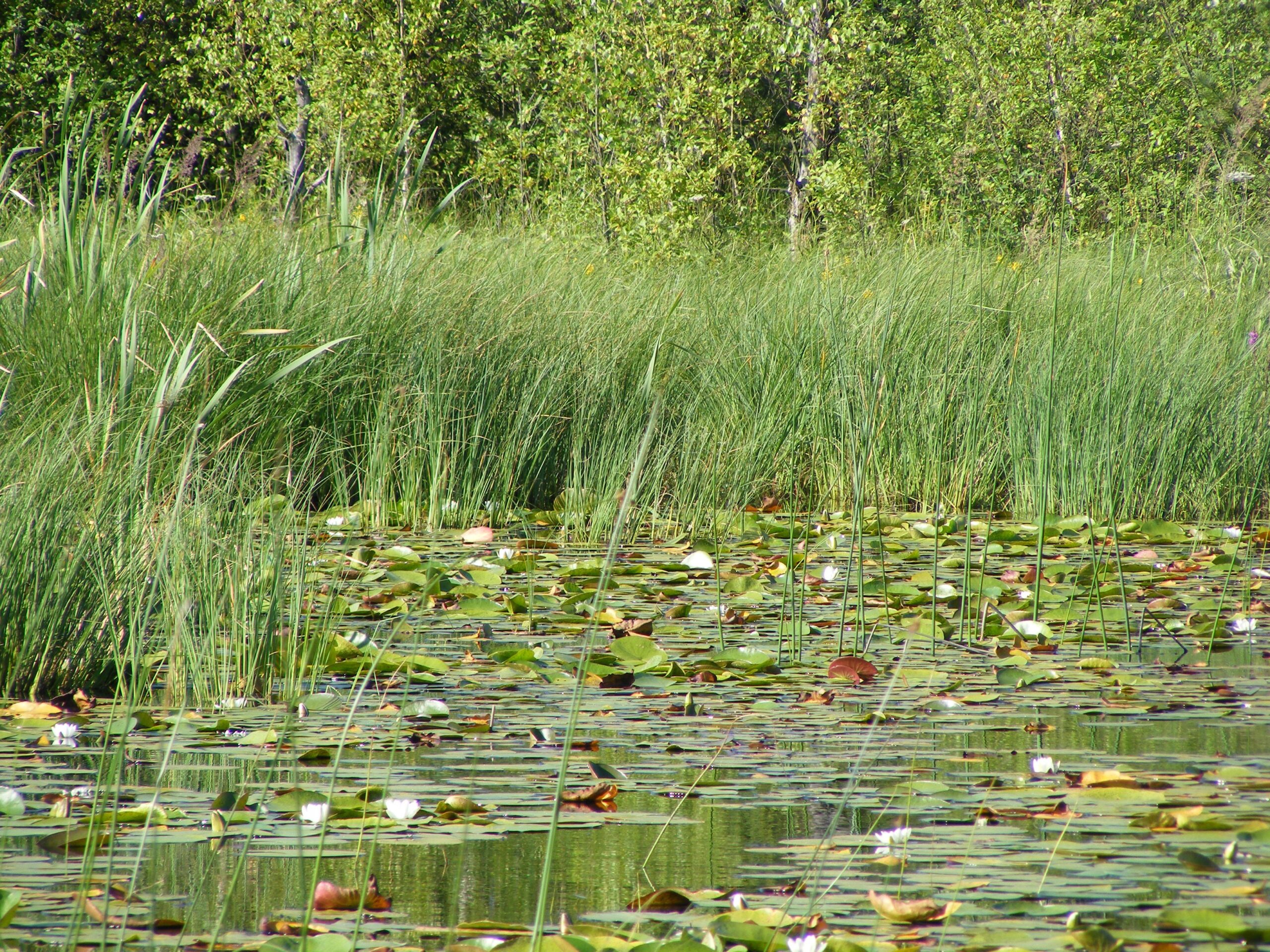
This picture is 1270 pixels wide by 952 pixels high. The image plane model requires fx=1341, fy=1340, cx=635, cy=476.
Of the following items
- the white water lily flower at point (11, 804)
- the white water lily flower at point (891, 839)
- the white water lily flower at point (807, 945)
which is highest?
the white water lily flower at point (807, 945)

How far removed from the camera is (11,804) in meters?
2.13

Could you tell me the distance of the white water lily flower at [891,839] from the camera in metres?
1.94

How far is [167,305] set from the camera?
523cm

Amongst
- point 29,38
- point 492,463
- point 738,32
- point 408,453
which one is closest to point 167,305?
point 408,453

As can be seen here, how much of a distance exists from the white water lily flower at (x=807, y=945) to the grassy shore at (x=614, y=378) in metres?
2.93

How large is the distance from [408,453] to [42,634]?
2564 mm

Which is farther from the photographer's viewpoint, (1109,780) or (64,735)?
(64,735)

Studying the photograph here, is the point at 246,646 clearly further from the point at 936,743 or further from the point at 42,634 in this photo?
the point at 936,743

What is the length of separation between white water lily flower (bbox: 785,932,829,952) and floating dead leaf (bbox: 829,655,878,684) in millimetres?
1651

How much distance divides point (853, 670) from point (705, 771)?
3.23ft

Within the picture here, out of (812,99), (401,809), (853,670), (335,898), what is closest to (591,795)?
(401,809)

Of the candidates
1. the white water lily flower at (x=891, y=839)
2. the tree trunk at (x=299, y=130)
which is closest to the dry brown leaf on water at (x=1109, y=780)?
the white water lily flower at (x=891, y=839)

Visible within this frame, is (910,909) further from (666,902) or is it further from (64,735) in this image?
(64,735)

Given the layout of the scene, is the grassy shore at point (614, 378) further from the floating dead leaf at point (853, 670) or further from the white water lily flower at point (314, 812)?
the white water lily flower at point (314, 812)
